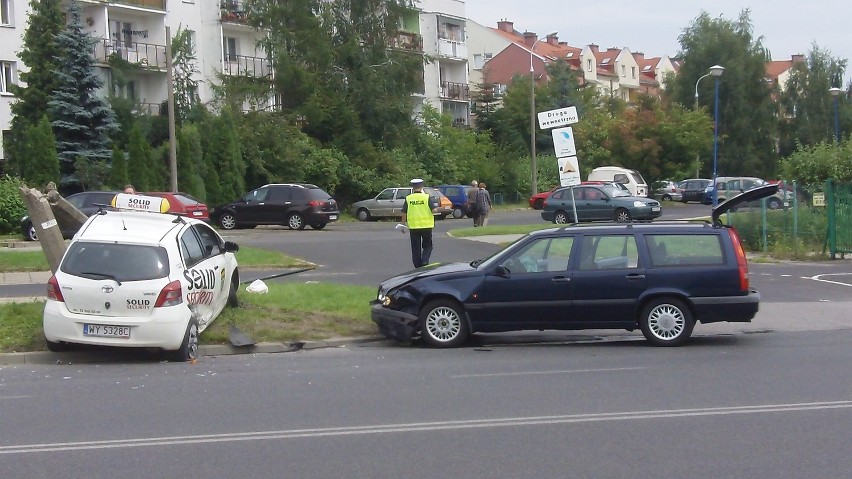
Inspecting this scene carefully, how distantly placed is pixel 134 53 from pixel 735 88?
45342 millimetres

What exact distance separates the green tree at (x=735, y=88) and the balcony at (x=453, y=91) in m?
16.4

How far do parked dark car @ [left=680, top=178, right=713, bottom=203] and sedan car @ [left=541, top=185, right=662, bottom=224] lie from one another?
23.7 m

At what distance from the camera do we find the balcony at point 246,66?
5450 cm

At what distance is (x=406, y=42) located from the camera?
60.2m

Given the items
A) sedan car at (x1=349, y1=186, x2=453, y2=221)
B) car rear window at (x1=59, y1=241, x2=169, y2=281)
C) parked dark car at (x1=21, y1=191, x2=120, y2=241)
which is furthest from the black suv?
car rear window at (x1=59, y1=241, x2=169, y2=281)

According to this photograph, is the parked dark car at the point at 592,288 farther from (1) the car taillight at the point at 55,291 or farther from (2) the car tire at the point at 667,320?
(1) the car taillight at the point at 55,291

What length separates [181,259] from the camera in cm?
1273

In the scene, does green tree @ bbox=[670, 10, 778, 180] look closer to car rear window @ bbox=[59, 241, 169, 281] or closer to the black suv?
the black suv

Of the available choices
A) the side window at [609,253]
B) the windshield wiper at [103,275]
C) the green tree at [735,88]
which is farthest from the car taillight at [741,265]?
the green tree at [735,88]

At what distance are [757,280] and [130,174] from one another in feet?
87.1

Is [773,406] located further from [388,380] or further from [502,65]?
[502,65]

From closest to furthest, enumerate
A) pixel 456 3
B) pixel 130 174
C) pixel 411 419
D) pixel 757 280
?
pixel 411 419
pixel 757 280
pixel 130 174
pixel 456 3

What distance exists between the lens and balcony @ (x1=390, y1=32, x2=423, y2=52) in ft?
186

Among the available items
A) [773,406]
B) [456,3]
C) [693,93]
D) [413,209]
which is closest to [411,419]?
[773,406]
